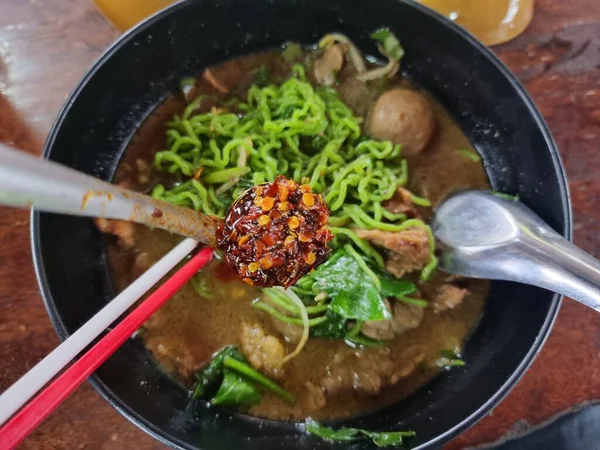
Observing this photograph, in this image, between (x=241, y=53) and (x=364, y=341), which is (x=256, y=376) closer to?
(x=364, y=341)

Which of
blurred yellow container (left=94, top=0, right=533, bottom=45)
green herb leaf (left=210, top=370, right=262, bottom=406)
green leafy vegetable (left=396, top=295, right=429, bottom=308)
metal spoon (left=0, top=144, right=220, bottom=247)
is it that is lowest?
green herb leaf (left=210, top=370, right=262, bottom=406)

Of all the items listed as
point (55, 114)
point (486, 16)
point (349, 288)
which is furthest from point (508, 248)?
point (55, 114)

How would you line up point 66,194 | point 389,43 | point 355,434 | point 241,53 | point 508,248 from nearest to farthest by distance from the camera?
point 66,194, point 508,248, point 355,434, point 389,43, point 241,53

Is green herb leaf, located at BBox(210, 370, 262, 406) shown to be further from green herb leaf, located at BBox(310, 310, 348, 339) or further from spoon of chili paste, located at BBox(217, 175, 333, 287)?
spoon of chili paste, located at BBox(217, 175, 333, 287)

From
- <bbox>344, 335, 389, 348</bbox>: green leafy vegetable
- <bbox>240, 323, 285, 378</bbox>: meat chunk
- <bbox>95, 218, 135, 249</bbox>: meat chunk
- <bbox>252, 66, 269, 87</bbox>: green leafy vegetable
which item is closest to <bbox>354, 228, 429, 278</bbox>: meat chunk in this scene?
<bbox>344, 335, 389, 348</bbox>: green leafy vegetable

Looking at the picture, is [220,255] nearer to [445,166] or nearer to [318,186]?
[318,186]

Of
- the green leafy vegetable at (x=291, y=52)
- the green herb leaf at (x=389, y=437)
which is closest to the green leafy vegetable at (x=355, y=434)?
the green herb leaf at (x=389, y=437)

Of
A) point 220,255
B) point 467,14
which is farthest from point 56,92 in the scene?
point 467,14
